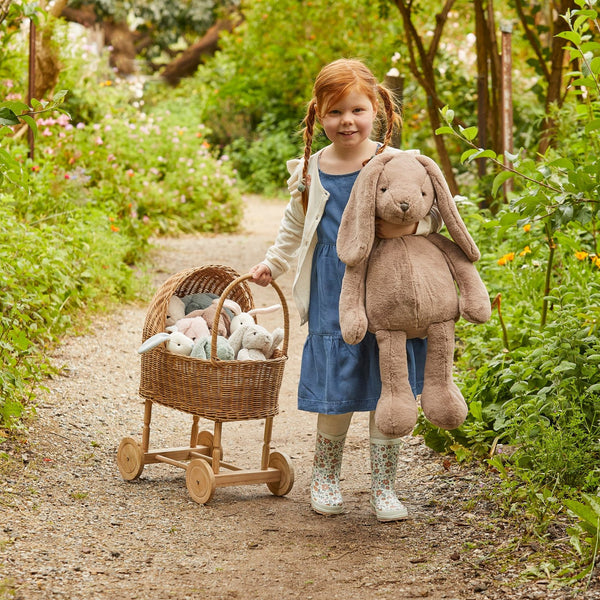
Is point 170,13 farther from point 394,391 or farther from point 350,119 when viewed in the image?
point 394,391

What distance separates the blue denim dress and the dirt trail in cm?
46

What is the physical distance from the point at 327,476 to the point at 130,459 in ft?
2.74

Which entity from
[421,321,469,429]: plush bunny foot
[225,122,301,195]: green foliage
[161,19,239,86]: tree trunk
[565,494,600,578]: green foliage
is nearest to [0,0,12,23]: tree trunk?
[421,321,469,429]: plush bunny foot

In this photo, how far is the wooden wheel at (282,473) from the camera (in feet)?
11.2

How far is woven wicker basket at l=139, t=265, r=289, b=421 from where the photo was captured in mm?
3215

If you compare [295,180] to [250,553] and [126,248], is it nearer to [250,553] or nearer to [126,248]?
[250,553]

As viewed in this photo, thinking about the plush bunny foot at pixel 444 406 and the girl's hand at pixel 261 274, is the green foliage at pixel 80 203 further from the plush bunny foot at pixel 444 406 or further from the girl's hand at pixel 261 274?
the plush bunny foot at pixel 444 406

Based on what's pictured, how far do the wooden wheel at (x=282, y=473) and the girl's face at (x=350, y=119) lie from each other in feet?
4.05

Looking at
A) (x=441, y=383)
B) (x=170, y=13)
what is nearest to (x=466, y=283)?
(x=441, y=383)

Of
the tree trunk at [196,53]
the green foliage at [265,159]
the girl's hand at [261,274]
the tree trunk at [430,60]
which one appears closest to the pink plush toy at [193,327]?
the girl's hand at [261,274]

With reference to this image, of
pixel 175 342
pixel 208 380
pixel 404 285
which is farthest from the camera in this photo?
pixel 175 342

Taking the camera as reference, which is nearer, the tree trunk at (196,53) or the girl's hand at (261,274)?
the girl's hand at (261,274)

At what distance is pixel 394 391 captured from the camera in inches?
112

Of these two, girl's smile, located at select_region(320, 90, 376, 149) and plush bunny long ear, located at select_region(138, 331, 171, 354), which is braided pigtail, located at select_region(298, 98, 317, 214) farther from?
plush bunny long ear, located at select_region(138, 331, 171, 354)
